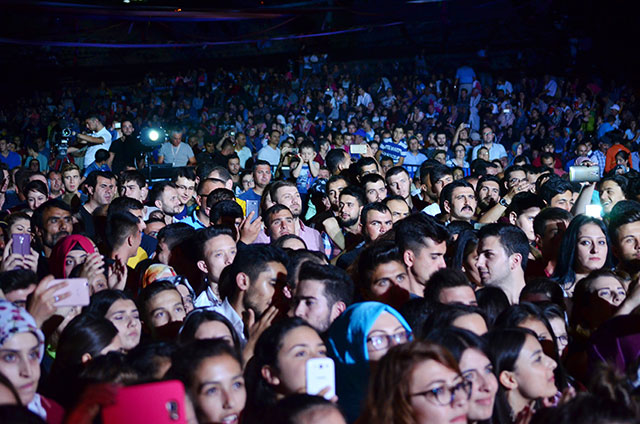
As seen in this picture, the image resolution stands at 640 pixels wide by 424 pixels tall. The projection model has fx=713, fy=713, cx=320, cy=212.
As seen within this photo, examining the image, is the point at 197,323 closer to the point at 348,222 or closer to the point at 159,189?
the point at 348,222

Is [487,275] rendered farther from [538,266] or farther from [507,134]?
[507,134]

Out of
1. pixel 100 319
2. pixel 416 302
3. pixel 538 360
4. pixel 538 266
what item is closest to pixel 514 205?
pixel 538 266

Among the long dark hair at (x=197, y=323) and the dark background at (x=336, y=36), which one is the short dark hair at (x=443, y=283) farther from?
the dark background at (x=336, y=36)

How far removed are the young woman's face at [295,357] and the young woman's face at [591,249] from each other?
2.38 metres

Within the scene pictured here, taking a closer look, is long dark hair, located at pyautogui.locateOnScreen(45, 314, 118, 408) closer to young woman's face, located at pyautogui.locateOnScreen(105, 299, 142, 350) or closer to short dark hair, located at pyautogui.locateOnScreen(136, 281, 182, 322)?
young woman's face, located at pyautogui.locateOnScreen(105, 299, 142, 350)

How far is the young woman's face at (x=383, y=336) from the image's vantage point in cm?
311

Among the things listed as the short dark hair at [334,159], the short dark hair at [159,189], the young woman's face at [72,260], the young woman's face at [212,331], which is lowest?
Result: the young woman's face at [212,331]

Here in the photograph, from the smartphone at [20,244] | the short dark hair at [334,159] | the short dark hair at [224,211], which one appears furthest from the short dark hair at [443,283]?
the short dark hair at [334,159]

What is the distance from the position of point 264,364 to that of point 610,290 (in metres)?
2.10

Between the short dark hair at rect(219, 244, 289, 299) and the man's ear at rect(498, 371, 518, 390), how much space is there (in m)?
1.59

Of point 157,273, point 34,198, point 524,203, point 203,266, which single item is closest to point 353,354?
point 203,266

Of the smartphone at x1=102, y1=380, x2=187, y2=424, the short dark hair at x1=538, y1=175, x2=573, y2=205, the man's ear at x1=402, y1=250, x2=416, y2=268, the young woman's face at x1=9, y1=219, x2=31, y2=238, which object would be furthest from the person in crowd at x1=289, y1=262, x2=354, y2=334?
the short dark hair at x1=538, y1=175, x2=573, y2=205

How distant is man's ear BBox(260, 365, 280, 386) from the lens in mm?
3038

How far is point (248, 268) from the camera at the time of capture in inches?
164
